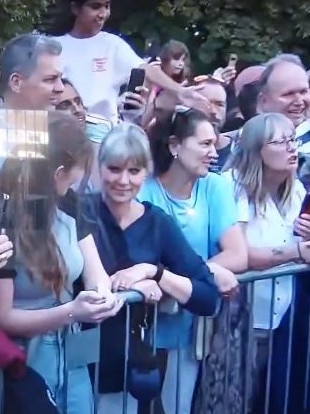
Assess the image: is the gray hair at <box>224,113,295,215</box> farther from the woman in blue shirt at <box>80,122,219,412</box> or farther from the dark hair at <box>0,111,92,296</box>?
the dark hair at <box>0,111,92,296</box>

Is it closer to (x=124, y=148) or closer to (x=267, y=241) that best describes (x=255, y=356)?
(x=267, y=241)

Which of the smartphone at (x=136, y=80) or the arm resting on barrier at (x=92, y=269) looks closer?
the arm resting on barrier at (x=92, y=269)

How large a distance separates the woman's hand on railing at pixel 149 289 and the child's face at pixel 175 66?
365cm

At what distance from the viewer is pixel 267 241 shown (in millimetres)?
4465

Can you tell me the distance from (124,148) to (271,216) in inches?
30.0

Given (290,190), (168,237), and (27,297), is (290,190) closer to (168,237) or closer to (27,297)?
(168,237)

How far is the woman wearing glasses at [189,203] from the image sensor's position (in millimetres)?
4203

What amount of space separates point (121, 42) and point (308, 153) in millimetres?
1469

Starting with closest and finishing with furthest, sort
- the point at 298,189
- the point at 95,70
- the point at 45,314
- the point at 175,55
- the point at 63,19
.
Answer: the point at 45,314 → the point at 298,189 → the point at 95,70 → the point at 63,19 → the point at 175,55

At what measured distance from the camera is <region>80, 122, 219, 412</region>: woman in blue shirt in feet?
13.1

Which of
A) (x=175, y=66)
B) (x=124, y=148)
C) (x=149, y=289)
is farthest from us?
(x=175, y=66)

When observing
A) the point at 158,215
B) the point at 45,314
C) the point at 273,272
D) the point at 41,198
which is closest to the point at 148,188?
the point at 158,215

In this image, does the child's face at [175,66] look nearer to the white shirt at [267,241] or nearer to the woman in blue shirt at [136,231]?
the white shirt at [267,241]

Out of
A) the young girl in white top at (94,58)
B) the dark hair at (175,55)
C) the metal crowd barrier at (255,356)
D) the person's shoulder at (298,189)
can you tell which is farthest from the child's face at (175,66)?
the metal crowd barrier at (255,356)
